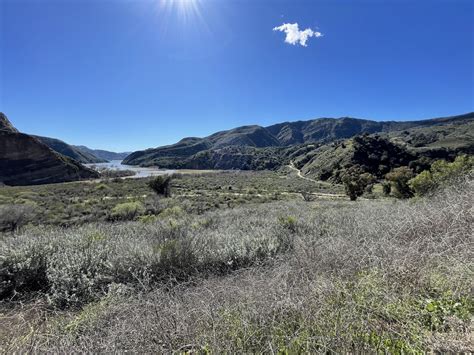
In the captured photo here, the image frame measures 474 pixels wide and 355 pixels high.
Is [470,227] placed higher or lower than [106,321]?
higher

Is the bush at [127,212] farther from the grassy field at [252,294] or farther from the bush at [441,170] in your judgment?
the bush at [441,170]

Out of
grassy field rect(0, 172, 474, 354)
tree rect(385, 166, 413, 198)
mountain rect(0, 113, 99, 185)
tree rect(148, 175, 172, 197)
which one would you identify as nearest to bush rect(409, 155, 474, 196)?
tree rect(385, 166, 413, 198)

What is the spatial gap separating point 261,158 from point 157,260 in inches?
6494

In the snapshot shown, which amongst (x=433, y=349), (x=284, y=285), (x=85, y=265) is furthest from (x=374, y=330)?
(x=85, y=265)

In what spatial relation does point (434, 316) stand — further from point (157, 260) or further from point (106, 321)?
point (157, 260)

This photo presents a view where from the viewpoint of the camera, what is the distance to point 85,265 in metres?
3.99

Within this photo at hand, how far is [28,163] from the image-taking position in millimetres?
71875

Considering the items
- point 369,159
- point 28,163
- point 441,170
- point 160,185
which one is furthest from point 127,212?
point 28,163

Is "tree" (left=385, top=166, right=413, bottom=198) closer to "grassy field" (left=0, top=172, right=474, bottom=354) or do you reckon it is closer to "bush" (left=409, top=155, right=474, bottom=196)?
"bush" (left=409, top=155, right=474, bottom=196)

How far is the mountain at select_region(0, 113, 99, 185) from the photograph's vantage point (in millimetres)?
68688

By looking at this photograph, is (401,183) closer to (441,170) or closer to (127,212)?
(441,170)

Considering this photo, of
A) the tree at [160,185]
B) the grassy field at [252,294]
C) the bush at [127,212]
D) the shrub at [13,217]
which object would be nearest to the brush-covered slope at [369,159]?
the tree at [160,185]

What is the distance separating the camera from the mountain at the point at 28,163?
68.7 meters

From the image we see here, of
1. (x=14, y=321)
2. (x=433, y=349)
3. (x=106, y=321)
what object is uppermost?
(x=433, y=349)
